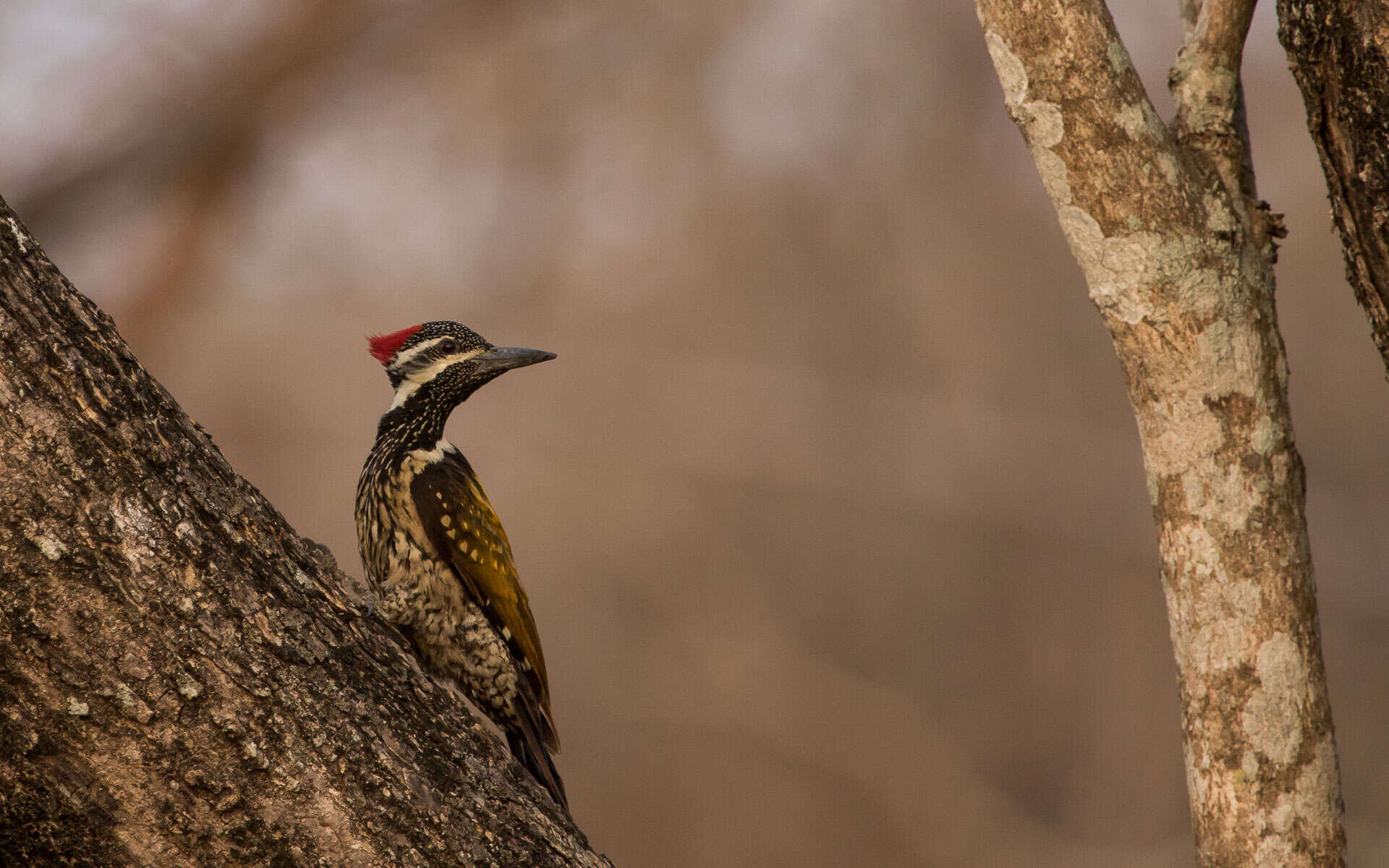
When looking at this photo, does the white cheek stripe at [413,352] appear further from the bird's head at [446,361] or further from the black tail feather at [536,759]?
the black tail feather at [536,759]

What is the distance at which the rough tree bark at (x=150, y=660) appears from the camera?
4.38ft

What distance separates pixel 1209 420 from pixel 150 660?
5.74 ft

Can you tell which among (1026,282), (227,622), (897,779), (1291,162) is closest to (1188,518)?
(227,622)

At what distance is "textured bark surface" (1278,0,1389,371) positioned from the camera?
1672 millimetres

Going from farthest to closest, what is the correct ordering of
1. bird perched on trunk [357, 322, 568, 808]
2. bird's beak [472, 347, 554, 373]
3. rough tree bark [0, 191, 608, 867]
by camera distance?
bird's beak [472, 347, 554, 373] < bird perched on trunk [357, 322, 568, 808] < rough tree bark [0, 191, 608, 867]

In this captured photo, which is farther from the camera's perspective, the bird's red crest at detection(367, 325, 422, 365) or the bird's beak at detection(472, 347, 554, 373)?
the bird's red crest at detection(367, 325, 422, 365)

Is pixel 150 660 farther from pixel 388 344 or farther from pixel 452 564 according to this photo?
pixel 388 344

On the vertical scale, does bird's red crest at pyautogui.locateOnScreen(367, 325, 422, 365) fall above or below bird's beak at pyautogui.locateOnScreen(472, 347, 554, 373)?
above

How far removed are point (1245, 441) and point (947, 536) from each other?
485cm

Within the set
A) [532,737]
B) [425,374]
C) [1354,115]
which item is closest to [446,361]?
[425,374]

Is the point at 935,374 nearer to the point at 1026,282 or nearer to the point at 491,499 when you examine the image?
the point at 1026,282

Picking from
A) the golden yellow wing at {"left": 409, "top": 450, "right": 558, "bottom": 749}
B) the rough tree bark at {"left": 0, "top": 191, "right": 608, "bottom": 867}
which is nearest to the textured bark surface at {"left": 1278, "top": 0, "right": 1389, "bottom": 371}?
the rough tree bark at {"left": 0, "top": 191, "right": 608, "bottom": 867}

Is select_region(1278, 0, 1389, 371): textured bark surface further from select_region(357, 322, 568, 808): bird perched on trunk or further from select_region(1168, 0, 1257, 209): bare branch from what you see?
select_region(357, 322, 568, 808): bird perched on trunk

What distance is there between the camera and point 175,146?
608 centimetres
